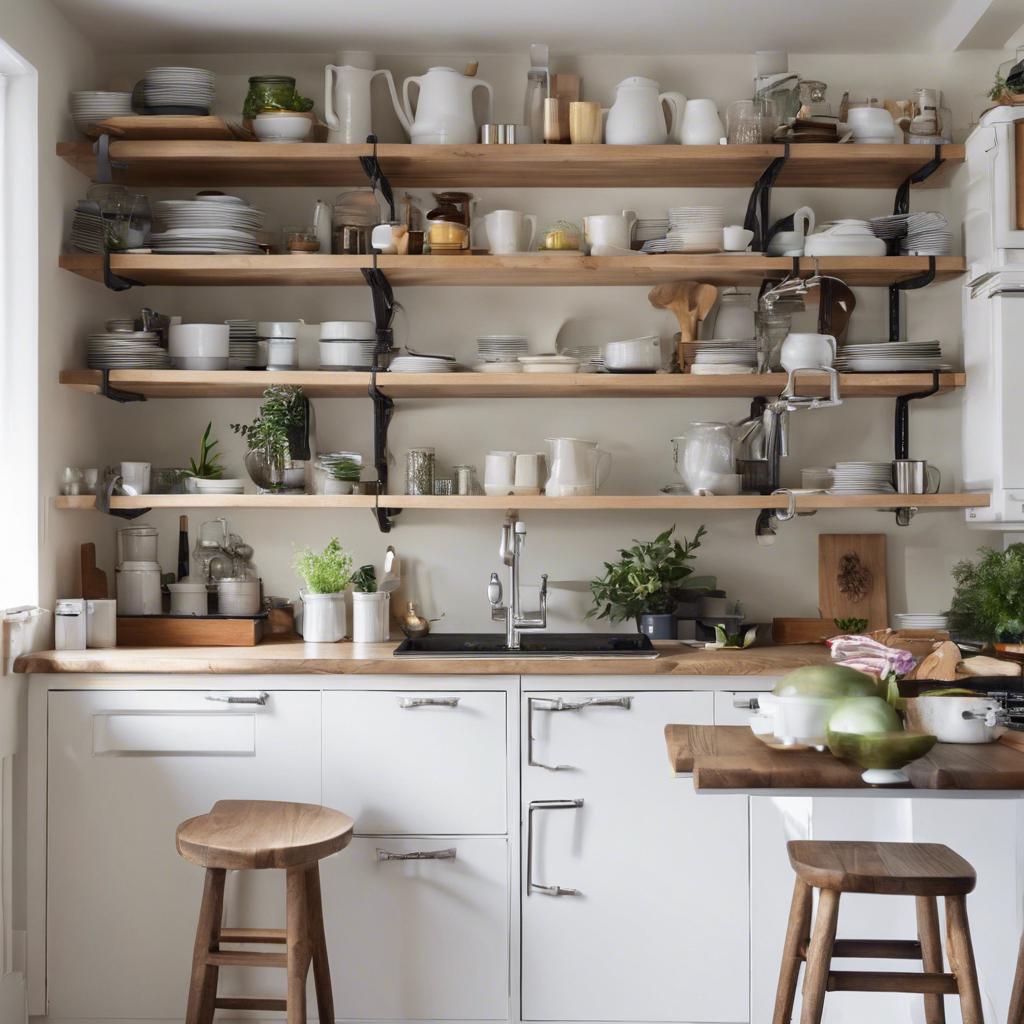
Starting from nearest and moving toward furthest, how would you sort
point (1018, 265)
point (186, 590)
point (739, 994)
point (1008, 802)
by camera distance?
point (1008, 802), point (739, 994), point (1018, 265), point (186, 590)

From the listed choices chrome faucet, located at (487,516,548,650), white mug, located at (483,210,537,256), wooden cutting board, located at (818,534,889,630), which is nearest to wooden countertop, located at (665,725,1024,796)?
chrome faucet, located at (487,516,548,650)

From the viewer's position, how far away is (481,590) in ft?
11.3

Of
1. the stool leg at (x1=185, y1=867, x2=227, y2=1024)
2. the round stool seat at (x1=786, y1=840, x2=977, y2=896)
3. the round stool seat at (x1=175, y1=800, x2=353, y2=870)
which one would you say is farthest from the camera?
the stool leg at (x1=185, y1=867, x2=227, y2=1024)

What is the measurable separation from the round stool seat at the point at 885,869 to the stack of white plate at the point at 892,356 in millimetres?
1512

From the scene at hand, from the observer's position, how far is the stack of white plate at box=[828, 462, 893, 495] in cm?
316

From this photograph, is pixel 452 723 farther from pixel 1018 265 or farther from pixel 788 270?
pixel 1018 265

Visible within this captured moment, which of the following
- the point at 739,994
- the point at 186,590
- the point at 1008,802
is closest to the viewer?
the point at 1008,802

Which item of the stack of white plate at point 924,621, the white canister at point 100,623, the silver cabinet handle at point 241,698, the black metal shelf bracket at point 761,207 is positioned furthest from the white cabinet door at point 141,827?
the black metal shelf bracket at point 761,207

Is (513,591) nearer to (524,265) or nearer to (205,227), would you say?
(524,265)

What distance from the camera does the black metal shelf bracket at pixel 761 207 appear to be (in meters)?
3.23

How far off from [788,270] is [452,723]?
1530 millimetres

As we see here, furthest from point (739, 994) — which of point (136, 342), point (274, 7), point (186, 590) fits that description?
point (274, 7)

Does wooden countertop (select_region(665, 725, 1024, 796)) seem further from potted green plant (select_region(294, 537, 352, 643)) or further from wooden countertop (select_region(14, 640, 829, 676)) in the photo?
potted green plant (select_region(294, 537, 352, 643))

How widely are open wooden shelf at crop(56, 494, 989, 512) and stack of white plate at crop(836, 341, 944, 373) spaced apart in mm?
360
